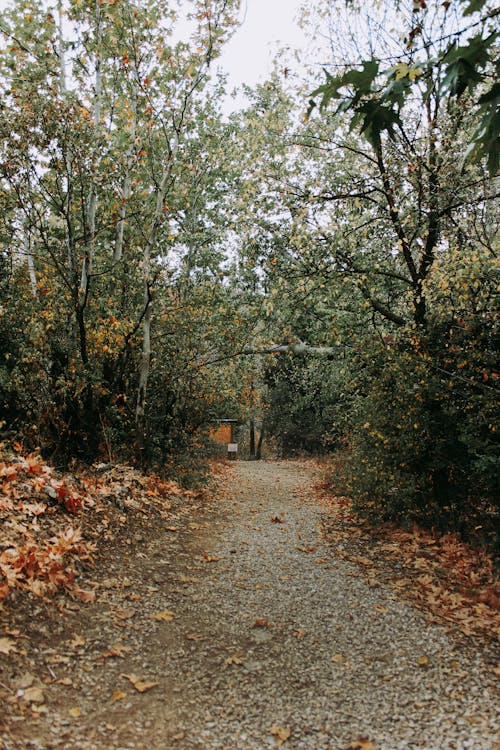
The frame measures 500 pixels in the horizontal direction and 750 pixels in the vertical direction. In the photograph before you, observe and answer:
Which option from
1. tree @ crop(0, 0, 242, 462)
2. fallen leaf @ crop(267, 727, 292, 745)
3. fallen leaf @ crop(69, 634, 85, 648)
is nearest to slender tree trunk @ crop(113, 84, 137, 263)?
tree @ crop(0, 0, 242, 462)

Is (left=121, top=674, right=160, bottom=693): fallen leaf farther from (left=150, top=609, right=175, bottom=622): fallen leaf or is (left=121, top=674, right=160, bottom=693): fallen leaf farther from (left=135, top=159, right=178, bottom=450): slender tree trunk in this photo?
(left=135, top=159, right=178, bottom=450): slender tree trunk

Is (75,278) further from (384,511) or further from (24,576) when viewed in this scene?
(384,511)

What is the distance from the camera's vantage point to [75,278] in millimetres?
7496

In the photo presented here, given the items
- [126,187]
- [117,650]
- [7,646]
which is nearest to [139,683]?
[117,650]

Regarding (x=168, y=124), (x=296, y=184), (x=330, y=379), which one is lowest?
(x=330, y=379)

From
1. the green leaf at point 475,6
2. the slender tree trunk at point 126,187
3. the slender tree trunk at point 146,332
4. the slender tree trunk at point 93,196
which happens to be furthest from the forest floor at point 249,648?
the slender tree trunk at point 126,187

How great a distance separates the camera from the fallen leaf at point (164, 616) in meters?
4.11

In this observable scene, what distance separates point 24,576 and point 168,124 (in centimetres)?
766

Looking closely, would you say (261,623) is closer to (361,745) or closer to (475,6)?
(361,745)

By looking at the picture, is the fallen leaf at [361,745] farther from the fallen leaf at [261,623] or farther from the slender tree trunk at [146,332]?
the slender tree trunk at [146,332]

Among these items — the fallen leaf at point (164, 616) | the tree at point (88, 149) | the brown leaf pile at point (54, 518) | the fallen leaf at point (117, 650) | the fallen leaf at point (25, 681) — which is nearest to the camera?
the fallen leaf at point (25, 681)

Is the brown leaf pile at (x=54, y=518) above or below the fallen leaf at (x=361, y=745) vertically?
above

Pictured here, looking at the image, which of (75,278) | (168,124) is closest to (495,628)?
(75,278)

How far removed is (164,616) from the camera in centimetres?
415
